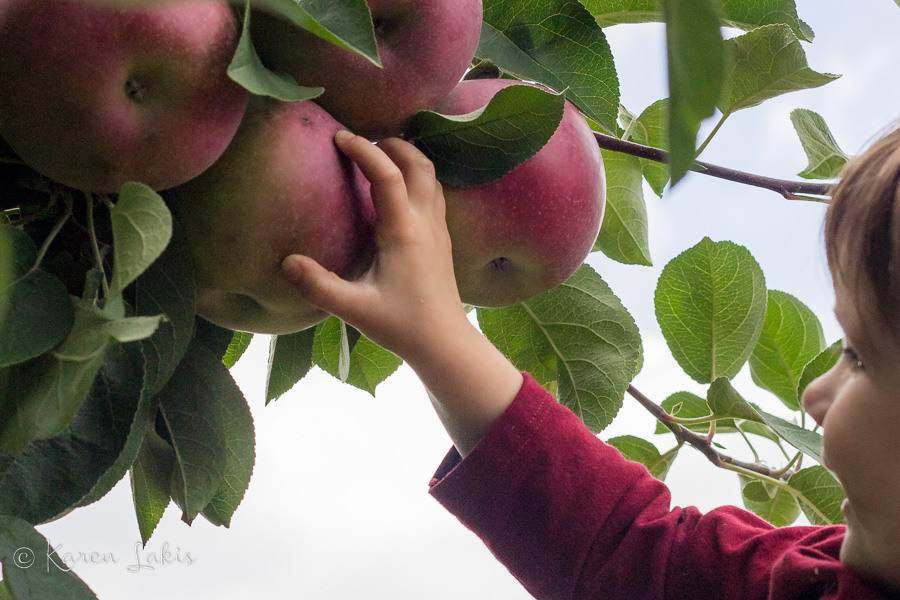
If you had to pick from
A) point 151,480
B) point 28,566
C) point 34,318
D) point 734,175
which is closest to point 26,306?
point 34,318

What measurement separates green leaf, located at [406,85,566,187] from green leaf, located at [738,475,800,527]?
54 cm

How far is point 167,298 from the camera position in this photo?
383 mm

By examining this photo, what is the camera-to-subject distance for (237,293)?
419mm

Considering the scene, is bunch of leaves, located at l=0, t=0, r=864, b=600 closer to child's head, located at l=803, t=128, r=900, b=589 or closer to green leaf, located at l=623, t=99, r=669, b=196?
green leaf, located at l=623, t=99, r=669, b=196

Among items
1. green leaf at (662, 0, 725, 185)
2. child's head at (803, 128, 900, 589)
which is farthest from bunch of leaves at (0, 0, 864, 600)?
child's head at (803, 128, 900, 589)

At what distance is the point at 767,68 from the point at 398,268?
318mm

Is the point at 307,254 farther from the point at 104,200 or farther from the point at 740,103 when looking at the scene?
the point at 740,103

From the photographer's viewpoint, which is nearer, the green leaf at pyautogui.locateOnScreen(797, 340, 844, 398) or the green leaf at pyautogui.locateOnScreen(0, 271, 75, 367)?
the green leaf at pyautogui.locateOnScreen(0, 271, 75, 367)

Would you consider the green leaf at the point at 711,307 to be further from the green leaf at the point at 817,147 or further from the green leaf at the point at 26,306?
the green leaf at the point at 26,306

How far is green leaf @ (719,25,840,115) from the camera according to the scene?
578 mm

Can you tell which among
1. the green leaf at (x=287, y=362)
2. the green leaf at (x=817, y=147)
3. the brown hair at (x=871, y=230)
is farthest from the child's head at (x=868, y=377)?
the green leaf at (x=287, y=362)

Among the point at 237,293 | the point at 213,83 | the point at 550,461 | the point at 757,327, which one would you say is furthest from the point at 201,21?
the point at 757,327

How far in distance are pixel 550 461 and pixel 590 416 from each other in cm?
7

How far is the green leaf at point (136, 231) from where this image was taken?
0.94 ft
